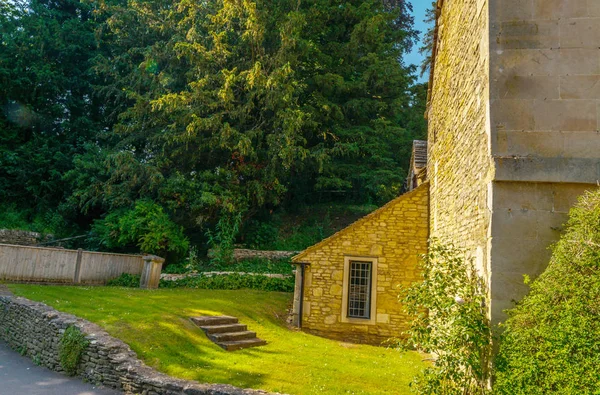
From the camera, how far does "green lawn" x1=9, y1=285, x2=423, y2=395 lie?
743 cm

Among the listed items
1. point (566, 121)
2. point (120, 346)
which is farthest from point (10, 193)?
point (566, 121)

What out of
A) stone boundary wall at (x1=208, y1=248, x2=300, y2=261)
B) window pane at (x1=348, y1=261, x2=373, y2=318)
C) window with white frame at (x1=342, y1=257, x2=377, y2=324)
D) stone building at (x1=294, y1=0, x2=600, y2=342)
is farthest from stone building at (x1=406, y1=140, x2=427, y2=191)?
stone boundary wall at (x1=208, y1=248, x2=300, y2=261)

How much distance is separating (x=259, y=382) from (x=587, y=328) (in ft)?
16.5

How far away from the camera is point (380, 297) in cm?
1233

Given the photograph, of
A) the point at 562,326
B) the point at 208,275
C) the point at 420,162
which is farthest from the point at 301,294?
the point at 562,326

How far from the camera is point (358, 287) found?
1266 cm

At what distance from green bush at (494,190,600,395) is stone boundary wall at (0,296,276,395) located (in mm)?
3740

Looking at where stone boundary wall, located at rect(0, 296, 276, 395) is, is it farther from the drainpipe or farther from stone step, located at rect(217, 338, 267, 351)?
the drainpipe

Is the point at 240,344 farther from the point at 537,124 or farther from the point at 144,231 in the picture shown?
the point at 144,231

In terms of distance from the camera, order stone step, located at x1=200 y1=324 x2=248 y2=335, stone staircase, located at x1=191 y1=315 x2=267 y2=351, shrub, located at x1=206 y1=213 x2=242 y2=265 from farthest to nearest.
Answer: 1. shrub, located at x1=206 y1=213 x2=242 y2=265
2. stone step, located at x1=200 y1=324 x2=248 y2=335
3. stone staircase, located at x1=191 y1=315 x2=267 y2=351

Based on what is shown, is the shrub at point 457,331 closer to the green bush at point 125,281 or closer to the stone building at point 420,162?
the stone building at point 420,162

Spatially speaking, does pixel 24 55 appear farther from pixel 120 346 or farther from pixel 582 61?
pixel 582 61

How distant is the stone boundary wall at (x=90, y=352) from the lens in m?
6.95

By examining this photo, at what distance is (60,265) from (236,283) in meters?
6.44
